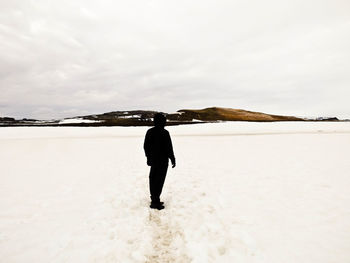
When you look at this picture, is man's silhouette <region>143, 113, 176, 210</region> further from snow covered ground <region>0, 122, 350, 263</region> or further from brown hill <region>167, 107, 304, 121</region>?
brown hill <region>167, 107, 304, 121</region>

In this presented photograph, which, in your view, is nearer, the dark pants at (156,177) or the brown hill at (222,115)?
the dark pants at (156,177)

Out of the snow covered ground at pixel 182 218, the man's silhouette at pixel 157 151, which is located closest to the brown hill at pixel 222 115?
the snow covered ground at pixel 182 218

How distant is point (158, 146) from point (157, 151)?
15 centimetres

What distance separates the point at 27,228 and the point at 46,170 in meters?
6.84

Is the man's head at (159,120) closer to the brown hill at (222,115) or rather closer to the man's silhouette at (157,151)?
the man's silhouette at (157,151)

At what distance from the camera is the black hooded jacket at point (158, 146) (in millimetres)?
6113

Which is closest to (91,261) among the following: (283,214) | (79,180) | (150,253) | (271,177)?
(150,253)

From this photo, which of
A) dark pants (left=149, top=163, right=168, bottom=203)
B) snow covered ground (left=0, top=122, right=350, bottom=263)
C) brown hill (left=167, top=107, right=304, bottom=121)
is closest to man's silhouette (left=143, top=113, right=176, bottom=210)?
dark pants (left=149, top=163, right=168, bottom=203)

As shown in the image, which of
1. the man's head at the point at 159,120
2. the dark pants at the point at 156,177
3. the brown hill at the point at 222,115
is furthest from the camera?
the brown hill at the point at 222,115

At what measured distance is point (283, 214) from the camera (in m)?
5.54

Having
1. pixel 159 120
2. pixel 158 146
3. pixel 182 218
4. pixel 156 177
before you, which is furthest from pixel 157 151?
pixel 182 218

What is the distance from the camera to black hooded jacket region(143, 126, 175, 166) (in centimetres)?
611

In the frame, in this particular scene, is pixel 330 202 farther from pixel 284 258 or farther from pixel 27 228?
pixel 27 228

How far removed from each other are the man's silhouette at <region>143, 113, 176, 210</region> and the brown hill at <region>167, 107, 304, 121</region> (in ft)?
230
